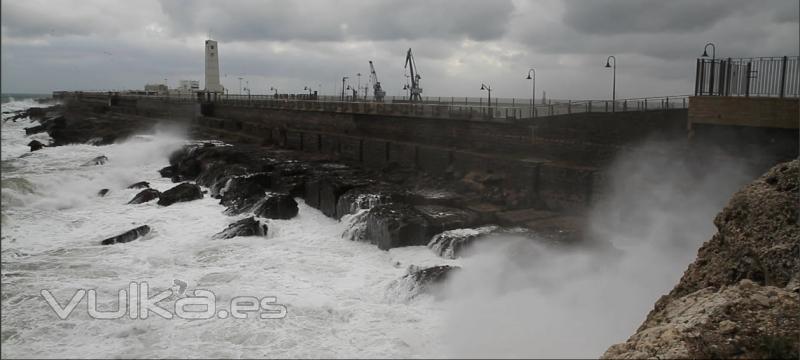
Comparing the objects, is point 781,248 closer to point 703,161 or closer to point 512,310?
point 512,310

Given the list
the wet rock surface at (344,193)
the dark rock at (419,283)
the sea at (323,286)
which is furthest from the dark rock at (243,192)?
the dark rock at (419,283)

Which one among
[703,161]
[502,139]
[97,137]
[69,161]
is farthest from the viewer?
[97,137]

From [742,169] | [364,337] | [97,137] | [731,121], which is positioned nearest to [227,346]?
[364,337]

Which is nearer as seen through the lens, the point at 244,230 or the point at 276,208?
the point at 244,230

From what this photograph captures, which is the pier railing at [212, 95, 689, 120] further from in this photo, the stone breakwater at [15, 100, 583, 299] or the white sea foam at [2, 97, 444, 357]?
the white sea foam at [2, 97, 444, 357]

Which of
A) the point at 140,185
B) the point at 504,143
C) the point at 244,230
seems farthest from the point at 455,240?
the point at 140,185

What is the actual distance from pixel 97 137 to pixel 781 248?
Answer: 124 feet

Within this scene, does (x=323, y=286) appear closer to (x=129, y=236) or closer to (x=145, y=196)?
(x=129, y=236)

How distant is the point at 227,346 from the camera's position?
7.50 meters

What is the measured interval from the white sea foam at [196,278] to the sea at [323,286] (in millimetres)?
38

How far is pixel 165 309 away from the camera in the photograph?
346 inches

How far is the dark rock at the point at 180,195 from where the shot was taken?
17.5m

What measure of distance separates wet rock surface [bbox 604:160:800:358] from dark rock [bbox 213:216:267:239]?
10.1 metres

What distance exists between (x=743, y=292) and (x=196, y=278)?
8916 millimetres
